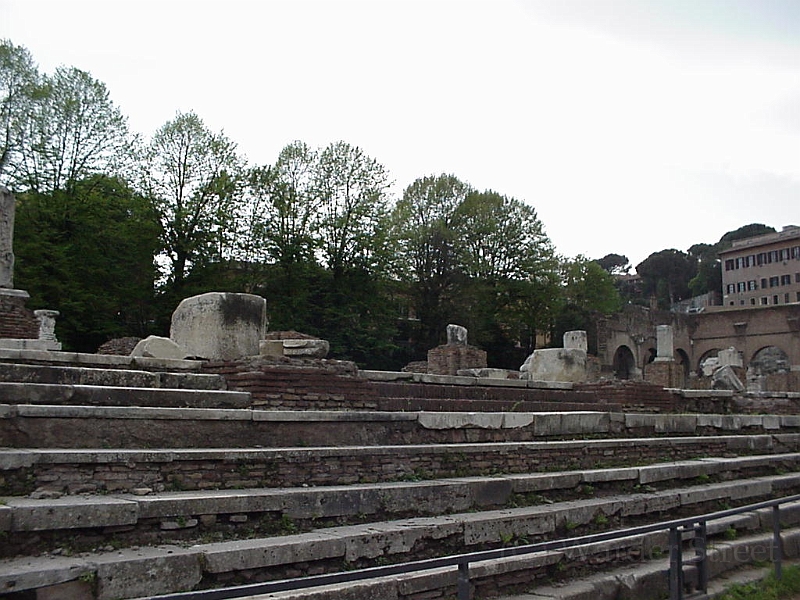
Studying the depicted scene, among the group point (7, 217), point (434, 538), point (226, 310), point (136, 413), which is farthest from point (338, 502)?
point (7, 217)

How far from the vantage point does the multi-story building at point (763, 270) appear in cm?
7112

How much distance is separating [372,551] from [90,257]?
73.6 ft

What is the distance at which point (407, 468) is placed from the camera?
638 cm

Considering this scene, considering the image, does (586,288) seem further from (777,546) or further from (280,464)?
(280,464)

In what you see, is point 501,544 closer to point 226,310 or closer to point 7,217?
point 226,310

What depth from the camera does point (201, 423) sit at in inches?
224

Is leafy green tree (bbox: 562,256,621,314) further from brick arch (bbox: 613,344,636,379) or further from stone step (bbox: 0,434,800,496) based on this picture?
stone step (bbox: 0,434,800,496)

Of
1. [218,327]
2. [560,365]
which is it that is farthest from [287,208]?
[218,327]

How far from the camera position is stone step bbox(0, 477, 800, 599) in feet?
12.8

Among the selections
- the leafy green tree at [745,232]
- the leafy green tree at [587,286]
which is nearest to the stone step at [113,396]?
the leafy green tree at [587,286]

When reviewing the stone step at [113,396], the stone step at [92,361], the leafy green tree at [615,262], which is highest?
the leafy green tree at [615,262]

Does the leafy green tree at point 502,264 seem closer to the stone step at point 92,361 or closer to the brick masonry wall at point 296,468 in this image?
the brick masonry wall at point 296,468

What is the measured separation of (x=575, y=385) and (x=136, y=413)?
8453 mm

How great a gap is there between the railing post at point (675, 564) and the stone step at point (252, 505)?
142 centimetres
